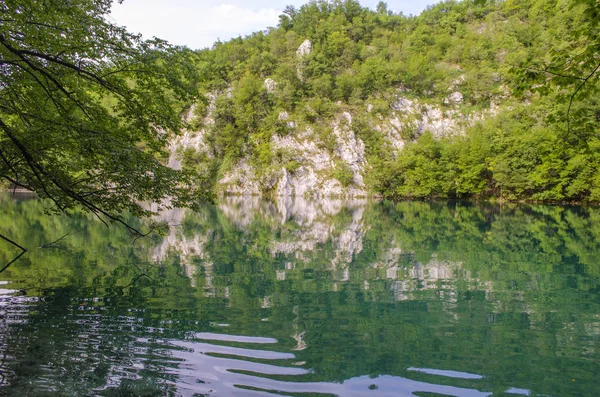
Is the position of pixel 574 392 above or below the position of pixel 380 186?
below

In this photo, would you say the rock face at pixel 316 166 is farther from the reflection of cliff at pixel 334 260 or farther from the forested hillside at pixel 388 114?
the reflection of cliff at pixel 334 260

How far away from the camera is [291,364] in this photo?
606cm

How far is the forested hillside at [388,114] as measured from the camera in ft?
213

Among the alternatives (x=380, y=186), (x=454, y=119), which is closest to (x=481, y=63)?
(x=454, y=119)

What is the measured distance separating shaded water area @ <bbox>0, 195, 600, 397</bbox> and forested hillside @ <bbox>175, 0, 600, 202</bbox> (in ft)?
156

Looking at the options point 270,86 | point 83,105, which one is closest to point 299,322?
point 83,105

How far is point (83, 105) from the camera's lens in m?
8.38

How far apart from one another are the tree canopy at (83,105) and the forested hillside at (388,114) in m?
53.0

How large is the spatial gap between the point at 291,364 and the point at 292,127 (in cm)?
9035

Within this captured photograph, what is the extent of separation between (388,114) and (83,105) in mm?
90301

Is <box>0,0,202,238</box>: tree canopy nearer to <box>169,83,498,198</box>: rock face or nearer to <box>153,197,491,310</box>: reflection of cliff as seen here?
<box>153,197,491,310</box>: reflection of cliff

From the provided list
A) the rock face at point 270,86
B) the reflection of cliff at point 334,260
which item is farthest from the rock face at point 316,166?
the reflection of cliff at point 334,260

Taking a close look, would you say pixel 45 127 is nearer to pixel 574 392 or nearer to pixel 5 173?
pixel 5 173

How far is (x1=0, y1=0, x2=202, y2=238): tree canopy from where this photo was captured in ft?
22.4
